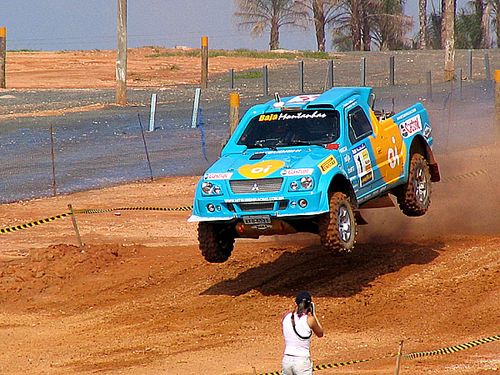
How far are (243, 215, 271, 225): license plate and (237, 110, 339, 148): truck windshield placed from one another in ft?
4.74

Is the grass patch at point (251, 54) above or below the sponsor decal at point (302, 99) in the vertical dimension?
below

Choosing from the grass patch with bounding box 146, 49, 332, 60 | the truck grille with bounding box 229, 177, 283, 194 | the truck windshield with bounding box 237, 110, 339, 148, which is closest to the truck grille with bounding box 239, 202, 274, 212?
the truck grille with bounding box 229, 177, 283, 194

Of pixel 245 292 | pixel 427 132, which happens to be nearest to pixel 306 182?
pixel 245 292

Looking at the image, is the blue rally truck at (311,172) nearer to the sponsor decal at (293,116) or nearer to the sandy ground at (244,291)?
the sponsor decal at (293,116)

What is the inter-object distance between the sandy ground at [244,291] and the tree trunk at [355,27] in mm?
55918

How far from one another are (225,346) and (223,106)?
87.7 ft

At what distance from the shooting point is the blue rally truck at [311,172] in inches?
588

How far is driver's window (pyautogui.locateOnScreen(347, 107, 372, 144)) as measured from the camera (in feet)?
53.8

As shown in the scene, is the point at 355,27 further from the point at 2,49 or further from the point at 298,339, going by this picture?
the point at 298,339

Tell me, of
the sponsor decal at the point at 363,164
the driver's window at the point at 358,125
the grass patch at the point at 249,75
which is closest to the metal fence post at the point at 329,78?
the grass patch at the point at 249,75

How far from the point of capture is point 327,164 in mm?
15258

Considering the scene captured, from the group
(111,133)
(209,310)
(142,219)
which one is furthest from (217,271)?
(111,133)

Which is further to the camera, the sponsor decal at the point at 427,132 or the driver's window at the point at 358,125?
the sponsor decal at the point at 427,132

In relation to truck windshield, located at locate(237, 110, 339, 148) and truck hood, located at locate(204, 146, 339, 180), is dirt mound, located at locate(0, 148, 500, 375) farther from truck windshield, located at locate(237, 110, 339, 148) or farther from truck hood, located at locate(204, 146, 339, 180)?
truck windshield, located at locate(237, 110, 339, 148)
